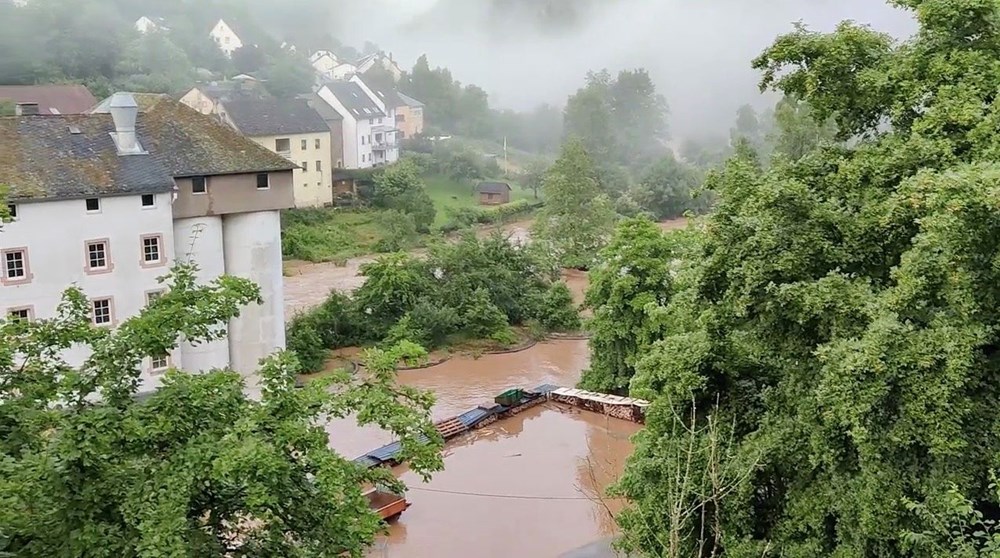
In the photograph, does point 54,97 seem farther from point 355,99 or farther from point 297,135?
point 355,99

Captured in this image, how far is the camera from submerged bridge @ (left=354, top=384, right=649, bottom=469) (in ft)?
86.9

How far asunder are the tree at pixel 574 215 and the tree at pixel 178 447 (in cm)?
3713

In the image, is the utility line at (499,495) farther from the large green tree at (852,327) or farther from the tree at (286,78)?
the tree at (286,78)

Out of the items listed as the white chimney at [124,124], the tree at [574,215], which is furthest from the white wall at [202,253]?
the tree at [574,215]

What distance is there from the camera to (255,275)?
88.1 feet

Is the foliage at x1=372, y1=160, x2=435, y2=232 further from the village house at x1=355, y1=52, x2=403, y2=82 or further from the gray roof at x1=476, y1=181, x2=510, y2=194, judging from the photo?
the village house at x1=355, y1=52, x2=403, y2=82

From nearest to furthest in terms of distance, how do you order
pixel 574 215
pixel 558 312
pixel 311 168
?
pixel 558 312, pixel 574 215, pixel 311 168

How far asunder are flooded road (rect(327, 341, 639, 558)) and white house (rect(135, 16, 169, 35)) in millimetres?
69414

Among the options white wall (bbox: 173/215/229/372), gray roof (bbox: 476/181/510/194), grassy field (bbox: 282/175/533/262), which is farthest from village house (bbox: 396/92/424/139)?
white wall (bbox: 173/215/229/372)

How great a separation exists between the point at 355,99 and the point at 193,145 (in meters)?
41.5

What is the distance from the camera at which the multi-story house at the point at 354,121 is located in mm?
64750

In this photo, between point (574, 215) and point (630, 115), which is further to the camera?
point (630, 115)

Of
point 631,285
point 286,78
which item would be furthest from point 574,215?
point 286,78

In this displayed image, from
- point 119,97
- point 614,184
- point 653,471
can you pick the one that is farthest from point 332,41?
point 653,471
